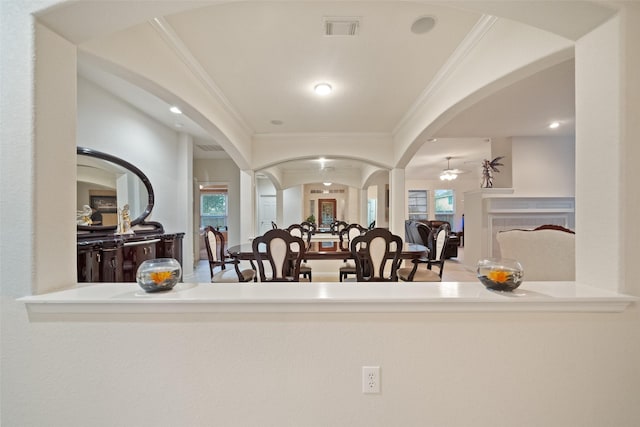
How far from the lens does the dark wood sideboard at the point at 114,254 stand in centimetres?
228

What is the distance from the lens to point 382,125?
4254 mm

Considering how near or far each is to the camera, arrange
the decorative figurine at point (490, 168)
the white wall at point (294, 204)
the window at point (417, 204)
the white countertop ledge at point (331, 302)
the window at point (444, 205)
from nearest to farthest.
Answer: the white countertop ledge at point (331, 302) → the decorative figurine at point (490, 168) → the white wall at point (294, 204) → the window at point (417, 204) → the window at point (444, 205)

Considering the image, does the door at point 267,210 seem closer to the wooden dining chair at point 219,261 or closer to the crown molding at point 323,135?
the crown molding at point 323,135

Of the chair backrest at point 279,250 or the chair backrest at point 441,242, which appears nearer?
the chair backrest at point 279,250

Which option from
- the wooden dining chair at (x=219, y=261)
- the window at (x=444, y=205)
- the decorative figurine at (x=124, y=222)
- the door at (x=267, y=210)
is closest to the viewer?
the wooden dining chair at (x=219, y=261)

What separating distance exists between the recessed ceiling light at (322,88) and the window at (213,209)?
892cm

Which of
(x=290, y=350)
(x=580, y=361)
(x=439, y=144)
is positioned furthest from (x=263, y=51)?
(x=439, y=144)

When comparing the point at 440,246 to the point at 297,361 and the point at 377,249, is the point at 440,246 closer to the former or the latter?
the point at 377,249

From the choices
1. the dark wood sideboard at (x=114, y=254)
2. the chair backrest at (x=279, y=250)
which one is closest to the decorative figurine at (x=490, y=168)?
Result: the chair backrest at (x=279, y=250)

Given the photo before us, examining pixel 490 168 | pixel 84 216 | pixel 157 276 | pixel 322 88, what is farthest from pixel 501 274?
pixel 490 168

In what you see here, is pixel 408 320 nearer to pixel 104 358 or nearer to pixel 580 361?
pixel 580 361

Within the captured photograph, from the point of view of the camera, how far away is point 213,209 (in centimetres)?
1143

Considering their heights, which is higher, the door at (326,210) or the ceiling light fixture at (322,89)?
the ceiling light fixture at (322,89)

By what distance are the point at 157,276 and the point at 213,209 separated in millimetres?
11005
